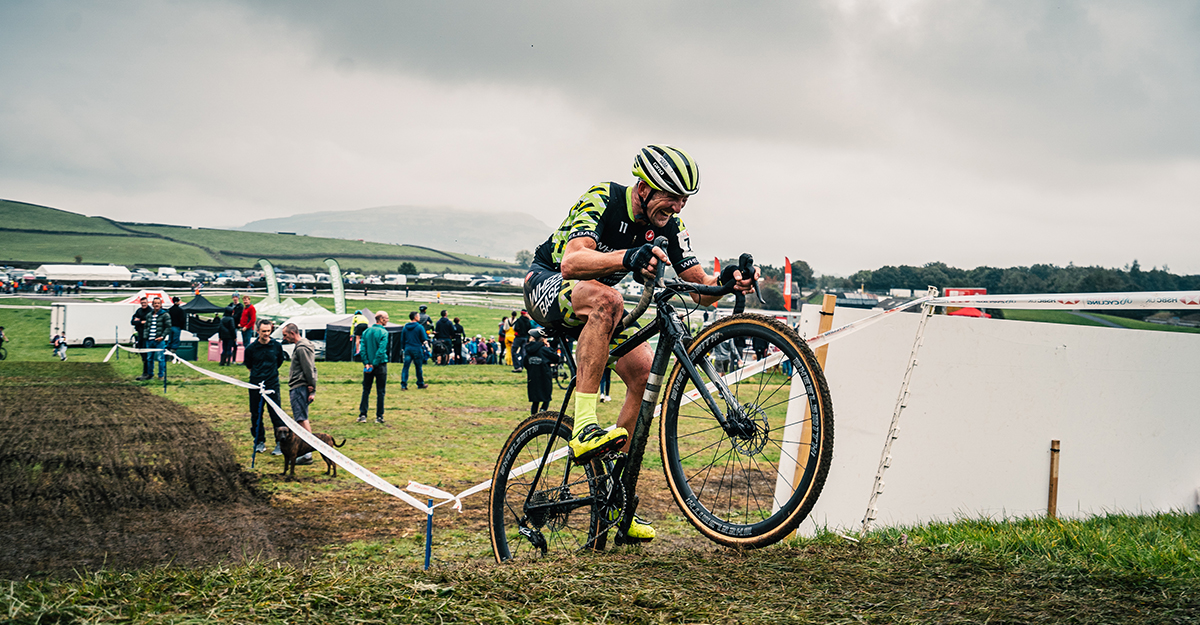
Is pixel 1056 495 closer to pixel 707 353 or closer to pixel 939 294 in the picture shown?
pixel 939 294

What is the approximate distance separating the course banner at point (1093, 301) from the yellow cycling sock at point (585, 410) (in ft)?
10.3

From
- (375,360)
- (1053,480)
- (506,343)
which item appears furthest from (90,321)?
(1053,480)

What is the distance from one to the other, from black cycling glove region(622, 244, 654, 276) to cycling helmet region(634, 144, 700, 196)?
1.59ft

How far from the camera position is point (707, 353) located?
4.04m

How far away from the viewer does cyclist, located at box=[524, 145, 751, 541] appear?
159 inches

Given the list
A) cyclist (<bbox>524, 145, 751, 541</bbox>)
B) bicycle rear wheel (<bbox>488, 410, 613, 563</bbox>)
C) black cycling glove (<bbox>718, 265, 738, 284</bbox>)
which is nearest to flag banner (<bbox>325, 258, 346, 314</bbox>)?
bicycle rear wheel (<bbox>488, 410, 613, 563</bbox>)

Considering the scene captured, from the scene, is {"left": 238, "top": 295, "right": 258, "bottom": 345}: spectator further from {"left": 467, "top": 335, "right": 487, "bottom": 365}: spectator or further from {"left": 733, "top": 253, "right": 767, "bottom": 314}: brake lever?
{"left": 733, "top": 253, "right": 767, "bottom": 314}: brake lever

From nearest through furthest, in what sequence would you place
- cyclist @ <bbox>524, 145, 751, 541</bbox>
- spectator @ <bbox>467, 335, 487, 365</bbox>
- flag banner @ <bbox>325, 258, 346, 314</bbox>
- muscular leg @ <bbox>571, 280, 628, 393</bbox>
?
cyclist @ <bbox>524, 145, 751, 541</bbox>
muscular leg @ <bbox>571, 280, 628, 393</bbox>
spectator @ <bbox>467, 335, 487, 365</bbox>
flag banner @ <bbox>325, 258, 346, 314</bbox>

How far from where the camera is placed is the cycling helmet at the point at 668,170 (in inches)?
163

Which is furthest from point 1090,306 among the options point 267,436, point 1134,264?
point 1134,264

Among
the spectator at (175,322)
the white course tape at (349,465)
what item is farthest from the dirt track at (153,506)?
the spectator at (175,322)

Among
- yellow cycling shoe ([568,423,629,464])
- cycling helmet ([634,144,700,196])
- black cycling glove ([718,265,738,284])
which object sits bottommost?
yellow cycling shoe ([568,423,629,464])

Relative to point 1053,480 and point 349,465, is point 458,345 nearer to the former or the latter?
point 349,465

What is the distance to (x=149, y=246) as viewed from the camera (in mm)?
154625
